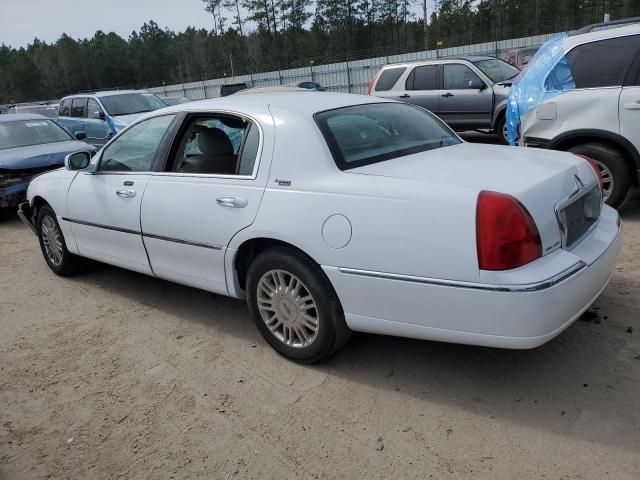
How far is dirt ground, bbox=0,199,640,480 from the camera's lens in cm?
259

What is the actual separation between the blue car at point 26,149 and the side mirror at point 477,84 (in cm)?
671

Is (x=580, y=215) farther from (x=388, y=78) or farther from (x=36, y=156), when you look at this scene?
(x=388, y=78)

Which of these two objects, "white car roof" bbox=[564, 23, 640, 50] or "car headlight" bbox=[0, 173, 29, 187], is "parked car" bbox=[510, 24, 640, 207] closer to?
"white car roof" bbox=[564, 23, 640, 50]

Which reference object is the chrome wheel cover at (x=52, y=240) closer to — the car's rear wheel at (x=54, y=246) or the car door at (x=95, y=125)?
→ the car's rear wheel at (x=54, y=246)

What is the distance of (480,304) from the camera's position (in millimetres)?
2613

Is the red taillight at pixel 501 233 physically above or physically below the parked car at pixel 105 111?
below

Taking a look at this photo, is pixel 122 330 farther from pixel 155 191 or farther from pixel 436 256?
pixel 436 256

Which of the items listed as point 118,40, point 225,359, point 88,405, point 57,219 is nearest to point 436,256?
point 225,359

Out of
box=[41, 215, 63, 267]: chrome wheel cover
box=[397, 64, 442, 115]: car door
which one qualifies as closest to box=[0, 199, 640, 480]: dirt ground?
box=[41, 215, 63, 267]: chrome wheel cover

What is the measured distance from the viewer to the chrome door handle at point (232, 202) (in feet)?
11.3

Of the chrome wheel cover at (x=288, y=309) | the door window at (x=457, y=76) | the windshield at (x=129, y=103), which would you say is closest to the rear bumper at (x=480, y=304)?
the chrome wheel cover at (x=288, y=309)

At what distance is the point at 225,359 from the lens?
12.0ft

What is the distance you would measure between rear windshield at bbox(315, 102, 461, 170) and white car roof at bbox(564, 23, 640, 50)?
2558 millimetres

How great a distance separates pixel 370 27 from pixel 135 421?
245 feet
